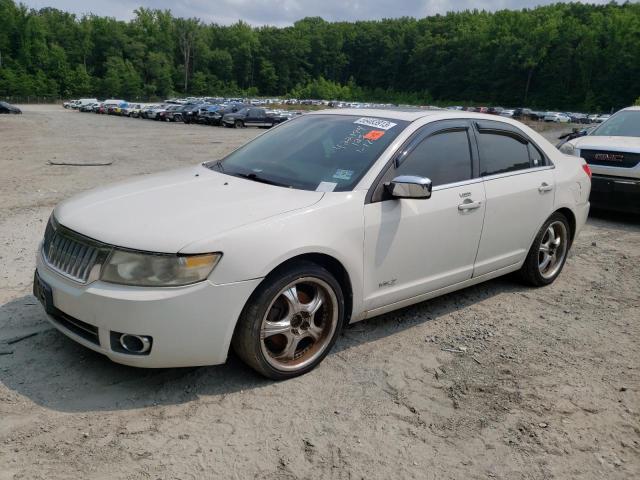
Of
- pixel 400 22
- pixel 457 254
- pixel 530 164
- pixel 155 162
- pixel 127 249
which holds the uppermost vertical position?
pixel 400 22

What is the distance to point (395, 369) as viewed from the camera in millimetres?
3648

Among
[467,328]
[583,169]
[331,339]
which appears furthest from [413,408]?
[583,169]

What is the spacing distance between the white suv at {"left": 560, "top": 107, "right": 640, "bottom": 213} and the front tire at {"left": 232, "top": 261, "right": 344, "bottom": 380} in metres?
6.19

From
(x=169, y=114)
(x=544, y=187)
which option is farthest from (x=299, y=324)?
(x=169, y=114)

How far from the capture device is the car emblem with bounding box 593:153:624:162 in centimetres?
813

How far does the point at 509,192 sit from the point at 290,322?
2.29 m

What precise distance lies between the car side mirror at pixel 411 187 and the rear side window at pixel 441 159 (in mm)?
219

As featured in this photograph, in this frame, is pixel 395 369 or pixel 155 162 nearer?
pixel 395 369

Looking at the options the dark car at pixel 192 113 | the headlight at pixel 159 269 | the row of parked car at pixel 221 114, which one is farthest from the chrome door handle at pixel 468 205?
the dark car at pixel 192 113

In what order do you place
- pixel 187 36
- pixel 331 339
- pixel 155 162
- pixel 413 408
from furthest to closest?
pixel 187 36
pixel 155 162
pixel 331 339
pixel 413 408

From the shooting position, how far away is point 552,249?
5375 mm

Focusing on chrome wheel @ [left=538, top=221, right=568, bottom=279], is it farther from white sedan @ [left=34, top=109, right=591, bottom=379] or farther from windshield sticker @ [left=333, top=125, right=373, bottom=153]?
windshield sticker @ [left=333, top=125, right=373, bottom=153]

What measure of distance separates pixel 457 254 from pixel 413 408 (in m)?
1.45

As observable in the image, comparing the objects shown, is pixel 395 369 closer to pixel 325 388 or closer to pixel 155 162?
pixel 325 388
